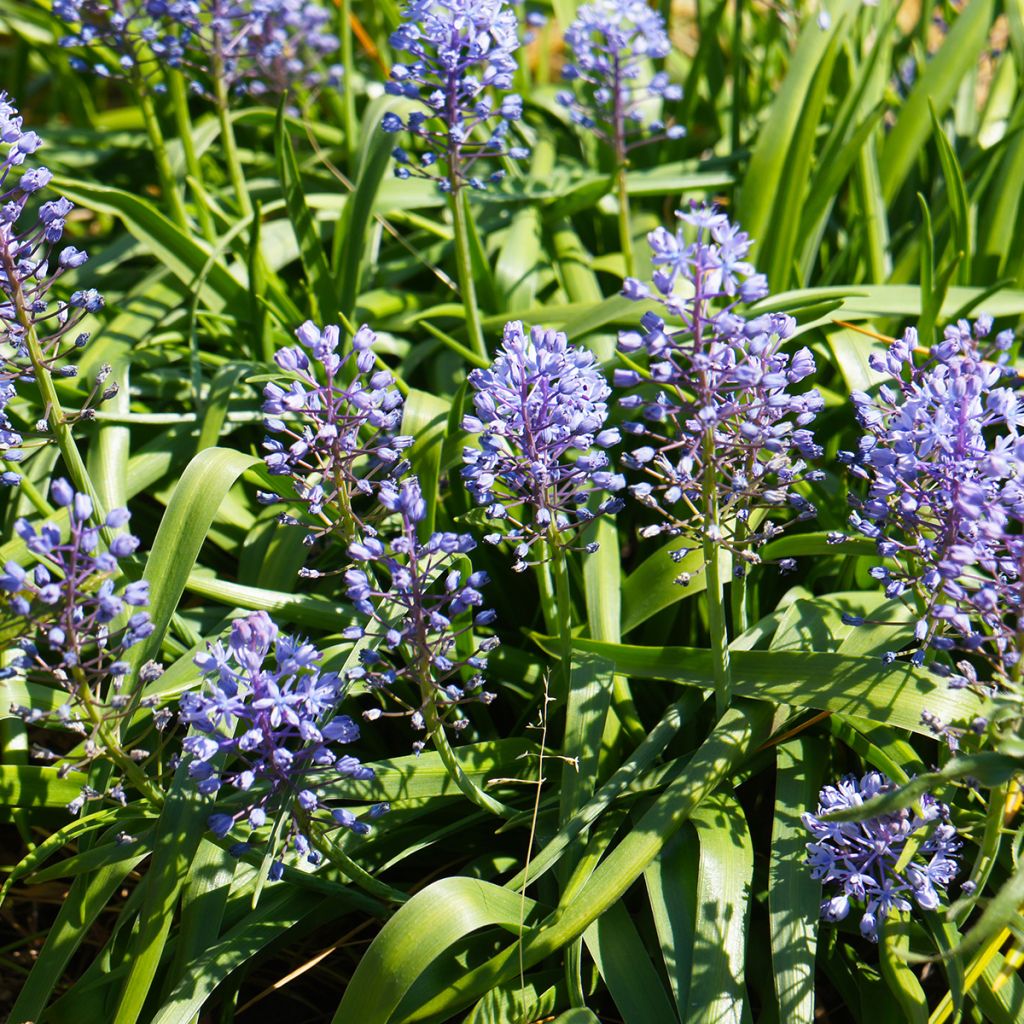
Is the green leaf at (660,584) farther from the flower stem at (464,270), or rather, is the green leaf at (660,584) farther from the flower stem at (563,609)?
the flower stem at (464,270)

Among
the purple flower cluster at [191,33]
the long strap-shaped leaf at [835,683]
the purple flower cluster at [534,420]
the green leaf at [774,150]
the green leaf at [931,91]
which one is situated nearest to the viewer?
the purple flower cluster at [534,420]

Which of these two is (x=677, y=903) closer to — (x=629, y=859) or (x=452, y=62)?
(x=629, y=859)

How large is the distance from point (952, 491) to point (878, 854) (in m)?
0.98

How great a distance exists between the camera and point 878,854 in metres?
2.92

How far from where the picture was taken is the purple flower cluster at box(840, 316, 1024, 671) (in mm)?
2621

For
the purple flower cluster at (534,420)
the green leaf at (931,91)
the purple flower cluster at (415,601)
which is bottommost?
the purple flower cluster at (415,601)

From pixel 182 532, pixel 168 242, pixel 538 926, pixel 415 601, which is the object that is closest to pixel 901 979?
pixel 538 926

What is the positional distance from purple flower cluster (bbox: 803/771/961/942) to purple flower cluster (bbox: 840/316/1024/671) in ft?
1.34

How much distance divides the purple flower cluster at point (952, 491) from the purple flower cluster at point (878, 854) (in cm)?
41

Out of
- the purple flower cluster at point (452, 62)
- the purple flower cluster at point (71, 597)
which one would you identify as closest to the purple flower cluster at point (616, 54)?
the purple flower cluster at point (452, 62)

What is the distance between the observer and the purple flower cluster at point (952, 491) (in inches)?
103

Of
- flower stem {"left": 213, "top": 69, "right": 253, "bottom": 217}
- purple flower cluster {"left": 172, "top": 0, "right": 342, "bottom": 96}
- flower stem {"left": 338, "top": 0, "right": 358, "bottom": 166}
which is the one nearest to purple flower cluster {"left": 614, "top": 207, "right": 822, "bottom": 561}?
purple flower cluster {"left": 172, "top": 0, "right": 342, "bottom": 96}

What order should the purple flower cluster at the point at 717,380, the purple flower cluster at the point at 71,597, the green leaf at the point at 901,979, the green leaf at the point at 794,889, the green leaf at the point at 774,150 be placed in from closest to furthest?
1. the purple flower cluster at the point at 71,597
2. the purple flower cluster at the point at 717,380
3. the green leaf at the point at 901,979
4. the green leaf at the point at 794,889
5. the green leaf at the point at 774,150

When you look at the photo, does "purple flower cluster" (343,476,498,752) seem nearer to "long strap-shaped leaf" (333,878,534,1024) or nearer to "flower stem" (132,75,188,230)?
"long strap-shaped leaf" (333,878,534,1024)
